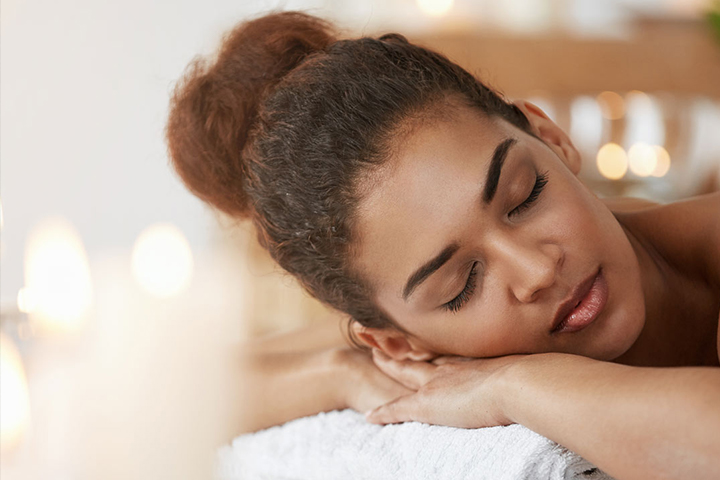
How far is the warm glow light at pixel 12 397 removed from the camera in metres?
0.86

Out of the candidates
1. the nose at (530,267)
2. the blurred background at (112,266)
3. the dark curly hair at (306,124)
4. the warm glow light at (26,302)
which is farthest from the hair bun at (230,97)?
the nose at (530,267)

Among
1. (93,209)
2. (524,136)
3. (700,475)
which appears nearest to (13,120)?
(93,209)

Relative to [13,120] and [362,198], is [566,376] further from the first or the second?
[13,120]

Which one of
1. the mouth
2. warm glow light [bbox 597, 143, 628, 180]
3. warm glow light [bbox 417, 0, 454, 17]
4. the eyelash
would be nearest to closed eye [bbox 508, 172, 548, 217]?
the eyelash

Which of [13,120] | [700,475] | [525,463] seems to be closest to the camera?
[700,475]

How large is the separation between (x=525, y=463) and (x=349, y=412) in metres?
0.37

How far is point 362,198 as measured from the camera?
836 millimetres

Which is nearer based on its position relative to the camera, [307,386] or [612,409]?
[612,409]

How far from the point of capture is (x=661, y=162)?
2.45 metres

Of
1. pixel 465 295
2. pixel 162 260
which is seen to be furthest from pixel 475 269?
pixel 162 260

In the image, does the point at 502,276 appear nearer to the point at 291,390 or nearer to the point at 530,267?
the point at 530,267

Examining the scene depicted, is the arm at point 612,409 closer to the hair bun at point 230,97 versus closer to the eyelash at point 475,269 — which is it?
the eyelash at point 475,269

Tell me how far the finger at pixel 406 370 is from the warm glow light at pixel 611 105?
185cm

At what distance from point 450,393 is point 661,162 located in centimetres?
192
